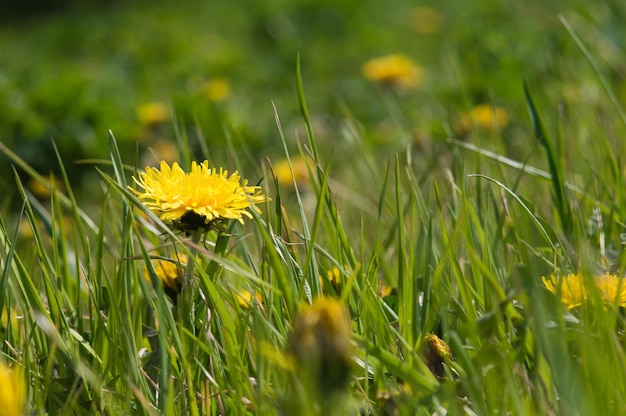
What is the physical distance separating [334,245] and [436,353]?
8.2 inches

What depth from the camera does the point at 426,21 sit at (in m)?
5.14

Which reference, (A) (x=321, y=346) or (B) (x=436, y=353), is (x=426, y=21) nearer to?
(B) (x=436, y=353)

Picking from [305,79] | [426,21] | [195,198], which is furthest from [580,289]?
[426,21]

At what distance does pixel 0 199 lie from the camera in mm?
2490

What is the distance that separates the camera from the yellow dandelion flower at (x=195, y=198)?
0.82 meters

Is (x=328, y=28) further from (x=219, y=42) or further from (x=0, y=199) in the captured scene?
(x=0, y=199)

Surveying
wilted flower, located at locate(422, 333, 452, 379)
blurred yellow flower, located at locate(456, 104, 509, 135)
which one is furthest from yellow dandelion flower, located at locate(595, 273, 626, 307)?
blurred yellow flower, located at locate(456, 104, 509, 135)

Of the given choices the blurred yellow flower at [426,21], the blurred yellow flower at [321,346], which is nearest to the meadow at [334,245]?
the blurred yellow flower at [321,346]

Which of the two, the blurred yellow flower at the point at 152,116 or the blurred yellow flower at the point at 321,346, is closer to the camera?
the blurred yellow flower at the point at 321,346

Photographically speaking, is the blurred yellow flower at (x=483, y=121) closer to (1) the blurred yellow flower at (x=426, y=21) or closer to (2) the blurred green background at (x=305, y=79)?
(2) the blurred green background at (x=305, y=79)

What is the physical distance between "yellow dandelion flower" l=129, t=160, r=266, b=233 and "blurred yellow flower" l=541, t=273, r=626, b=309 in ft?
1.08

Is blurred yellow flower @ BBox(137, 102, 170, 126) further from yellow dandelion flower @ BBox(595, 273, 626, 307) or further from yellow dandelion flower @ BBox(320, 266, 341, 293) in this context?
yellow dandelion flower @ BBox(595, 273, 626, 307)

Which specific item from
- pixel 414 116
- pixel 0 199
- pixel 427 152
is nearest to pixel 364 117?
pixel 414 116

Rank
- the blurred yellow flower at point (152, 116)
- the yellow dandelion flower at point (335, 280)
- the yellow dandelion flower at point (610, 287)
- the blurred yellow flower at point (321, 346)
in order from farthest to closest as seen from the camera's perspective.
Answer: the blurred yellow flower at point (152, 116), the yellow dandelion flower at point (335, 280), the yellow dandelion flower at point (610, 287), the blurred yellow flower at point (321, 346)
